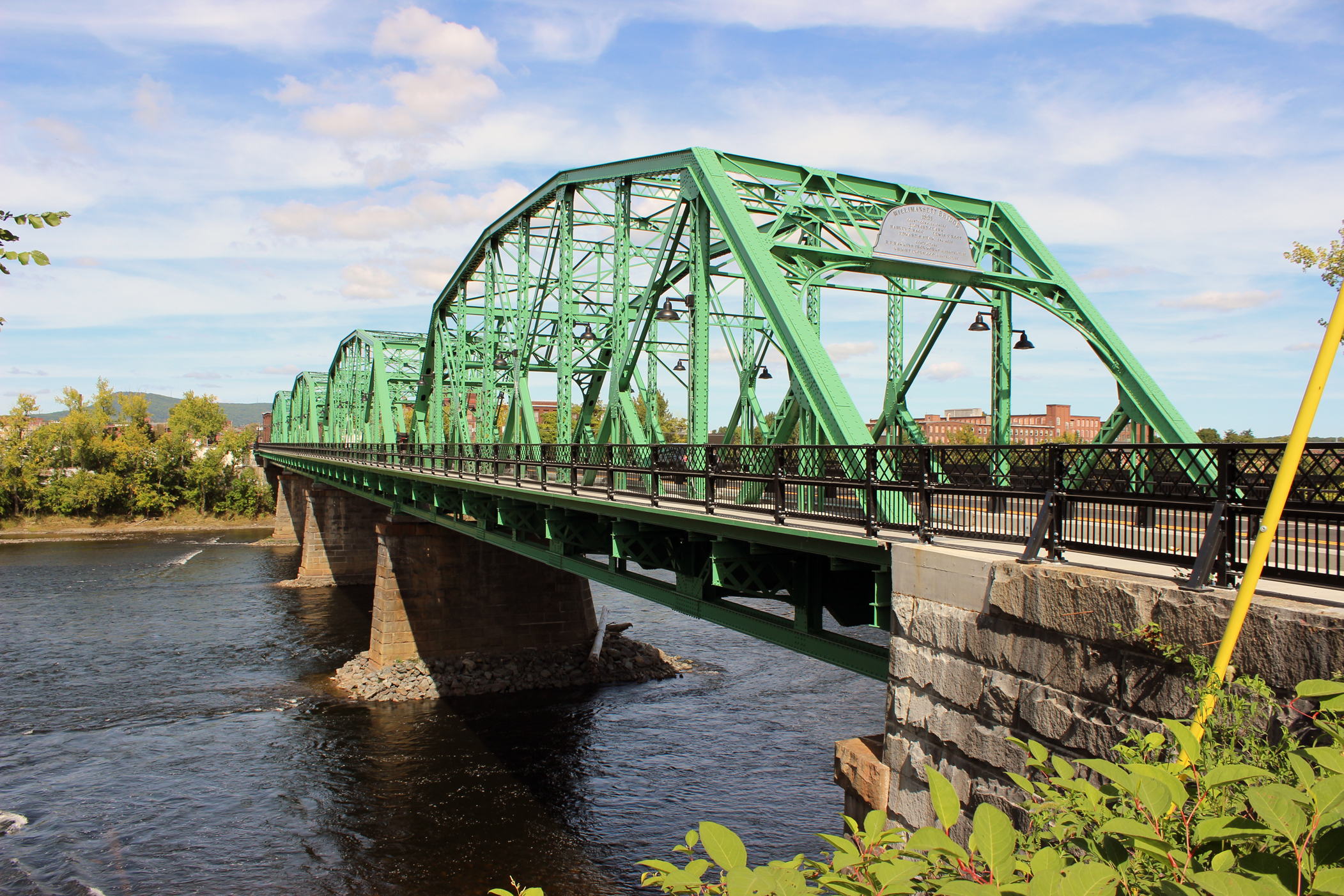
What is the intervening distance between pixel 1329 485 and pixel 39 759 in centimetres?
2666

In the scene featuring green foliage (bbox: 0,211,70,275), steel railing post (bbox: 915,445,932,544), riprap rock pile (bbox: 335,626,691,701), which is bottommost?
riprap rock pile (bbox: 335,626,691,701)

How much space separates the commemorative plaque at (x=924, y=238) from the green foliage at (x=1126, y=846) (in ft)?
41.2

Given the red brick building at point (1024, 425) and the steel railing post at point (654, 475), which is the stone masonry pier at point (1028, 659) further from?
the red brick building at point (1024, 425)

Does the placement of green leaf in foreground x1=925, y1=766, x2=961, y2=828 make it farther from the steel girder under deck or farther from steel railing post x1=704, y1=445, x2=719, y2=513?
steel railing post x1=704, y1=445, x2=719, y2=513

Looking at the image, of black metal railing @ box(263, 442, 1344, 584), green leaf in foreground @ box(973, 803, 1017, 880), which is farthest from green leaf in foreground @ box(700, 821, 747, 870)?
black metal railing @ box(263, 442, 1344, 584)

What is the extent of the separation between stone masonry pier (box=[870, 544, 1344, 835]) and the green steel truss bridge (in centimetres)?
60

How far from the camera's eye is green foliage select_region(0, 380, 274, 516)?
283 feet

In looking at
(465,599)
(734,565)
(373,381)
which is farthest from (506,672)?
(373,381)

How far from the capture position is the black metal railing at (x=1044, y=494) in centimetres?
598

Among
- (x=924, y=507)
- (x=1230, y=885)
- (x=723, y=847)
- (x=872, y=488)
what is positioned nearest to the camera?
(x=1230, y=885)

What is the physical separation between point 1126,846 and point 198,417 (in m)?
114

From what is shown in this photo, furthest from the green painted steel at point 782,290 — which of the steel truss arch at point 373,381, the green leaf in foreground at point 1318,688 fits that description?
the steel truss arch at point 373,381

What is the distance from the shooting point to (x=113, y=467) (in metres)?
90.6

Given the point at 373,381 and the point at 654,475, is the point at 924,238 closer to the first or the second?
the point at 654,475
